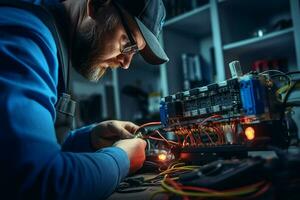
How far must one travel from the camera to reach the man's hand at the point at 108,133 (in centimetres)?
104

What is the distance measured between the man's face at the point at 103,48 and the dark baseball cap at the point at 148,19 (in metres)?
0.03

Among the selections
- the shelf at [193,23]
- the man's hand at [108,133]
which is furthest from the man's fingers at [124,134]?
the shelf at [193,23]

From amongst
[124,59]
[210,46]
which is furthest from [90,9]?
[210,46]

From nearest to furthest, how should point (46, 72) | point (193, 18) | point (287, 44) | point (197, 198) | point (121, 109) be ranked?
point (197, 198) → point (46, 72) → point (287, 44) → point (193, 18) → point (121, 109)

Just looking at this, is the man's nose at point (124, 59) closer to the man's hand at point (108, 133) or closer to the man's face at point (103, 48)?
the man's face at point (103, 48)

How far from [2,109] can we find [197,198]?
0.37 meters

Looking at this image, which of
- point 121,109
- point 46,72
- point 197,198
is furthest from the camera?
point 121,109

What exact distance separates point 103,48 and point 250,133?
0.57 m

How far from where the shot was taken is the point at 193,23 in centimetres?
227

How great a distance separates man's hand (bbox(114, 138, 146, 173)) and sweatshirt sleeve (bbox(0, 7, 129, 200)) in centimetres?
10

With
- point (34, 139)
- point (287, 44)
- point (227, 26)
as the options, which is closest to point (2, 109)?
point (34, 139)

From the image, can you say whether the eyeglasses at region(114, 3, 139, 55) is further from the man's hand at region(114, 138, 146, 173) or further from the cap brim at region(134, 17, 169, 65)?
the man's hand at region(114, 138, 146, 173)

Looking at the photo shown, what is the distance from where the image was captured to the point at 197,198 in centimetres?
48

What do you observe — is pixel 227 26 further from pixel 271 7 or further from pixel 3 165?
pixel 3 165
